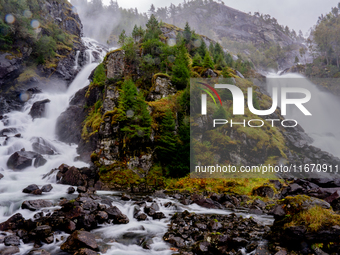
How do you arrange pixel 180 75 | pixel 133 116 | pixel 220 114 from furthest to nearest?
pixel 180 75
pixel 220 114
pixel 133 116

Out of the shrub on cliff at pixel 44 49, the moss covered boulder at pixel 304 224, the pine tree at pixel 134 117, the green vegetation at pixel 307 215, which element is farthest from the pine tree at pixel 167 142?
the shrub on cliff at pixel 44 49

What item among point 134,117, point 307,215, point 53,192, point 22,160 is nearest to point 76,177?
point 53,192

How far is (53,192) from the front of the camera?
1678cm

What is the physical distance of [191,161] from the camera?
22.7 m

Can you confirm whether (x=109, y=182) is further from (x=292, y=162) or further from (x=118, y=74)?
(x=292, y=162)

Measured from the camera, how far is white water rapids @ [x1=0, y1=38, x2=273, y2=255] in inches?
361

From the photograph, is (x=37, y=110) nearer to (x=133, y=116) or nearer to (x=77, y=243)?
(x=133, y=116)

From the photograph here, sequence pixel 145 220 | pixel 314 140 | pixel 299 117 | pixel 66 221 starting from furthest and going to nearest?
pixel 299 117 < pixel 314 140 < pixel 145 220 < pixel 66 221

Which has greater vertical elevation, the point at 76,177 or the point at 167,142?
the point at 167,142

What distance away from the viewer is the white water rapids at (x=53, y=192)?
9.16 metres

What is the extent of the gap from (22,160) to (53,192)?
346 inches

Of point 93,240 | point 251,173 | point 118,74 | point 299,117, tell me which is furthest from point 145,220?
point 299,117

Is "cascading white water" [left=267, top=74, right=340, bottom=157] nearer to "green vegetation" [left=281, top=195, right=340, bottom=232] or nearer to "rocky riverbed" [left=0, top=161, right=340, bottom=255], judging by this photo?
"rocky riverbed" [left=0, top=161, right=340, bottom=255]

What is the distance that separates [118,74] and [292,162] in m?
29.1
